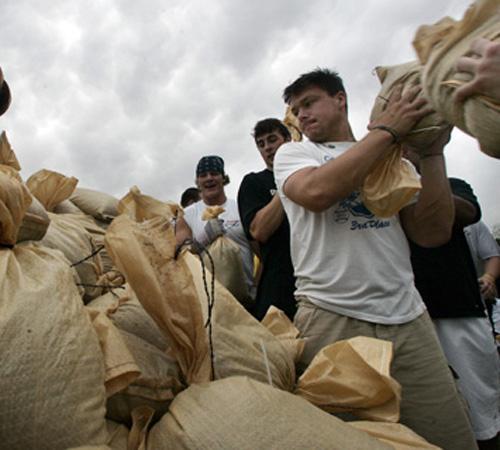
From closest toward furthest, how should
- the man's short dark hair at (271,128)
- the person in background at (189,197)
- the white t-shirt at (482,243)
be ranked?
1. the man's short dark hair at (271,128)
2. the white t-shirt at (482,243)
3. the person in background at (189,197)

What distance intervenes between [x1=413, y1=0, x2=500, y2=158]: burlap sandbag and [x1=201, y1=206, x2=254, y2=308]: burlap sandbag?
1321mm

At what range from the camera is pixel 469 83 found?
2.61ft

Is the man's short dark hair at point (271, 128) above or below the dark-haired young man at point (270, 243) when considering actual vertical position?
above

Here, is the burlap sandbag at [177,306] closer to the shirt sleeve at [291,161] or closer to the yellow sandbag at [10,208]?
the yellow sandbag at [10,208]

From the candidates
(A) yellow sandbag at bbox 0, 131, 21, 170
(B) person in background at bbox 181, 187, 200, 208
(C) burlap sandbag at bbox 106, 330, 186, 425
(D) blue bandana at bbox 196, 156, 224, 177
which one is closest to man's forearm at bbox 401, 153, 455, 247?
(C) burlap sandbag at bbox 106, 330, 186, 425

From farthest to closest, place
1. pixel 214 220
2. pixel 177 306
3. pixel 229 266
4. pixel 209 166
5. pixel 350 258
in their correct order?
pixel 209 166 → pixel 214 220 → pixel 229 266 → pixel 350 258 → pixel 177 306

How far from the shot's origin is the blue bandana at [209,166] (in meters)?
2.68

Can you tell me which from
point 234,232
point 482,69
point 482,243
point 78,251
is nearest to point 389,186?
point 482,69

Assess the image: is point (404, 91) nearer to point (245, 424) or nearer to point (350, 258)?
point (350, 258)

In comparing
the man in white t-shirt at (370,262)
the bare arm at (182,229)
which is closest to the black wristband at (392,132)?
the man in white t-shirt at (370,262)

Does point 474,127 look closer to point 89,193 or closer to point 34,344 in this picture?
point 34,344

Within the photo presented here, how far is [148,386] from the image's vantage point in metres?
0.97

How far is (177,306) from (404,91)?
831 millimetres

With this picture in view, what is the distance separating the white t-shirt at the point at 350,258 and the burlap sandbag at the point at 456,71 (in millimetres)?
519
